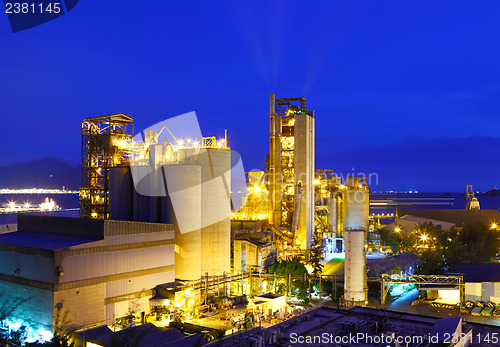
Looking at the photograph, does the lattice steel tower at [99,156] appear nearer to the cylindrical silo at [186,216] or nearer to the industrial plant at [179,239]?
the industrial plant at [179,239]

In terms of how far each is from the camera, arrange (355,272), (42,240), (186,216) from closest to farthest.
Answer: (42,240) → (355,272) → (186,216)

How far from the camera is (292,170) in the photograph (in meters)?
59.0

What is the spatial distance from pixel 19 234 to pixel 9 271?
6719 mm

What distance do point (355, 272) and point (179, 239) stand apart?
15.5 meters

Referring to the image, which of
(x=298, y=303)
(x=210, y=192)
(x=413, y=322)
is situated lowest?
(x=298, y=303)

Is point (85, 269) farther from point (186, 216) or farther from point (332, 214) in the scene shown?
point (332, 214)

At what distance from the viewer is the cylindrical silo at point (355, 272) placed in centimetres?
3744

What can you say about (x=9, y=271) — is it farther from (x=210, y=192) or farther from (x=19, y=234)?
(x=210, y=192)

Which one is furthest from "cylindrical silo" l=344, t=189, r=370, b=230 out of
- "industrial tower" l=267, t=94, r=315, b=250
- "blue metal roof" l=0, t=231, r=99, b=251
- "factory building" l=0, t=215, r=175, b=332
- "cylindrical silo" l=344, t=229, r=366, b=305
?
"blue metal roof" l=0, t=231, r=99, b=251

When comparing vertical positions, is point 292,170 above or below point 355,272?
above

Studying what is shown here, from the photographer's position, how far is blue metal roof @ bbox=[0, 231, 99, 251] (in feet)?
95.1

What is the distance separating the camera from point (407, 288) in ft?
145

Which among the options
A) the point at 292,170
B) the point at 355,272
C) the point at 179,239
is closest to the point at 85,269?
the point at 179,239

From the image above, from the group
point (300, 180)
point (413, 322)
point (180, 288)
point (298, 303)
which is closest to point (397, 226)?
point (300, 180)
